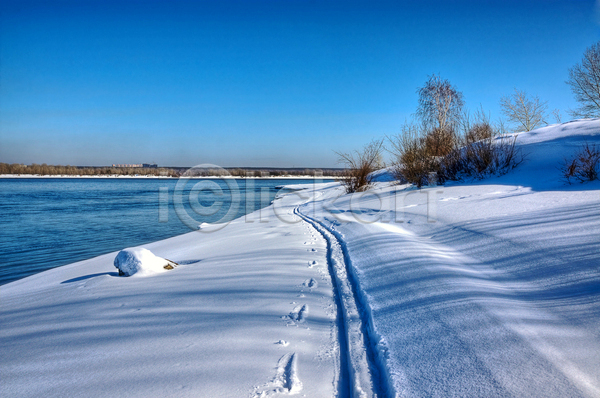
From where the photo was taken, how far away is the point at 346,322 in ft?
8.12

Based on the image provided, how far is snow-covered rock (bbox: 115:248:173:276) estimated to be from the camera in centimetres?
408

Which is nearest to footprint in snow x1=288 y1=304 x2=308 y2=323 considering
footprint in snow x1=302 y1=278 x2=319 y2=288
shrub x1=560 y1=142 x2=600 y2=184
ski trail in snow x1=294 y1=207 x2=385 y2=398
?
ski trail in snow x1=294 y1=207 x2=385 y2=398

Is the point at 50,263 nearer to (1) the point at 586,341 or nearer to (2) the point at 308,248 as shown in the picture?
(2) the point at 308,248

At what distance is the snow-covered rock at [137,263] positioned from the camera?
4.08 m

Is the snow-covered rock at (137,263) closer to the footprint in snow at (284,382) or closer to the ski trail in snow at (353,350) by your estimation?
the ski trail in snow at (353,350)

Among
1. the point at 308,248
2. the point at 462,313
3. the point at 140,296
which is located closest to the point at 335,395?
the point at 462,313

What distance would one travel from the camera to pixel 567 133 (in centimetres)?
969

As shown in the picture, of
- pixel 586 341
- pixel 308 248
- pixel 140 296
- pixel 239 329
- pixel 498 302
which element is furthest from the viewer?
pixel 308 248

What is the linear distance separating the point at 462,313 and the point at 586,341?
0.67 meters

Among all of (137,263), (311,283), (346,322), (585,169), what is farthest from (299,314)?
(585,169)

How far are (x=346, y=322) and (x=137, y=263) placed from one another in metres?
2.92

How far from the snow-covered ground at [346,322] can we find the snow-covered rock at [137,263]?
18cm

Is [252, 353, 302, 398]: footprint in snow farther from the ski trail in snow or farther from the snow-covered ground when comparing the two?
the ski trail in snow

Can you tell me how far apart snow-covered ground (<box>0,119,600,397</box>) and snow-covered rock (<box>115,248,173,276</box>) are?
0.18 m
